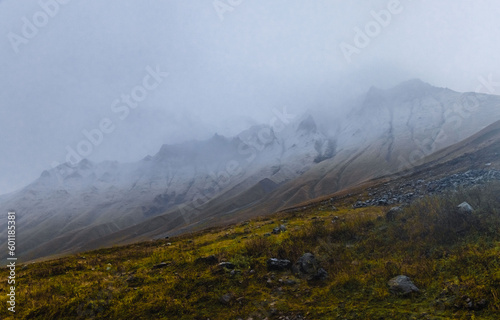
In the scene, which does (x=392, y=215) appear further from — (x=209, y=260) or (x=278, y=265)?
(x=209, y=260)

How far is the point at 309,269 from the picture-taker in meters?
10.7

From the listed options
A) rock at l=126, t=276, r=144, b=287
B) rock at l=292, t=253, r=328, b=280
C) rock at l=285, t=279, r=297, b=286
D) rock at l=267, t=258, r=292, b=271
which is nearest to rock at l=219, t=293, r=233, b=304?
rock at l=285, t=279, r=297, b=286

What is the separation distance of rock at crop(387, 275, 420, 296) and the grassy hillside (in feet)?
0.60

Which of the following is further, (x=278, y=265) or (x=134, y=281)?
(x=134, y=281)

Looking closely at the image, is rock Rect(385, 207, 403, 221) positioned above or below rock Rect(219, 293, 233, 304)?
below

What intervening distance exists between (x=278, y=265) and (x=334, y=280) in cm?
258

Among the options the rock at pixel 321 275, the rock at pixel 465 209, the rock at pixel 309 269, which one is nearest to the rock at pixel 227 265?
the rock at pixel 309 269

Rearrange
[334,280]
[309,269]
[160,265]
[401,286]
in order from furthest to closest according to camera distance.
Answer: [160,265] → [309,269] → [334,280] → [401,286]

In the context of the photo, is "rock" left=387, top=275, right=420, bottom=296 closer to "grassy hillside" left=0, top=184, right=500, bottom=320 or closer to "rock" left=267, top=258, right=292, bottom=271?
"grassy hillside" left=0, top=184, right=500, bottom=320

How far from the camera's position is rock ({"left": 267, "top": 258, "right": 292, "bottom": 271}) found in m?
11.3

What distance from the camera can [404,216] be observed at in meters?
13.5

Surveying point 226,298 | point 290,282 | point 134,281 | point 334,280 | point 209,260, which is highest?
point 134,281

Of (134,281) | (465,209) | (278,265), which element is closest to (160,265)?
(134,281)

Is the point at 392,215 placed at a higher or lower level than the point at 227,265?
lower
